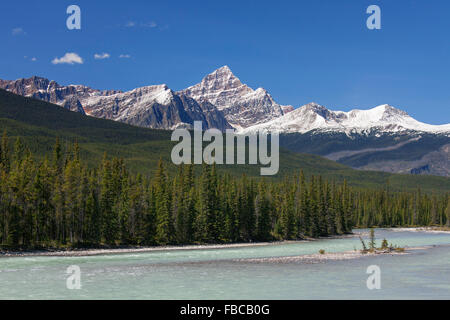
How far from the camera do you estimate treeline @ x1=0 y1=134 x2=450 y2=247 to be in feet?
287

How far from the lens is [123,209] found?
325 feet

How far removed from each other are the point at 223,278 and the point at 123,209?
51.7 meters

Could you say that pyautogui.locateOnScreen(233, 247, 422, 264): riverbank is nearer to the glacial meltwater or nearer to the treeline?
the glacial meltwater

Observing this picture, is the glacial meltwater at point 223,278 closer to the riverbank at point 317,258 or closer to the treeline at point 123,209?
the riverbank at point 317,258

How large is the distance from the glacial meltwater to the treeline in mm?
16473

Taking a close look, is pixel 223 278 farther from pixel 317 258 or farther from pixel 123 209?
pixel 123 209

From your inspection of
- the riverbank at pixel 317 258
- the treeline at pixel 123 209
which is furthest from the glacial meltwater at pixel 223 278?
the treeline at pixel 123 209

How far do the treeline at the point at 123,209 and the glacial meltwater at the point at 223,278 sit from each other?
16.5 meters

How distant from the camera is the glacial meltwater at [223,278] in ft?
134

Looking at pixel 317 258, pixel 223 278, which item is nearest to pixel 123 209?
pixel 317 258

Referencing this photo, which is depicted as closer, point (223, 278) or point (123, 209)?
point (223, 278)
